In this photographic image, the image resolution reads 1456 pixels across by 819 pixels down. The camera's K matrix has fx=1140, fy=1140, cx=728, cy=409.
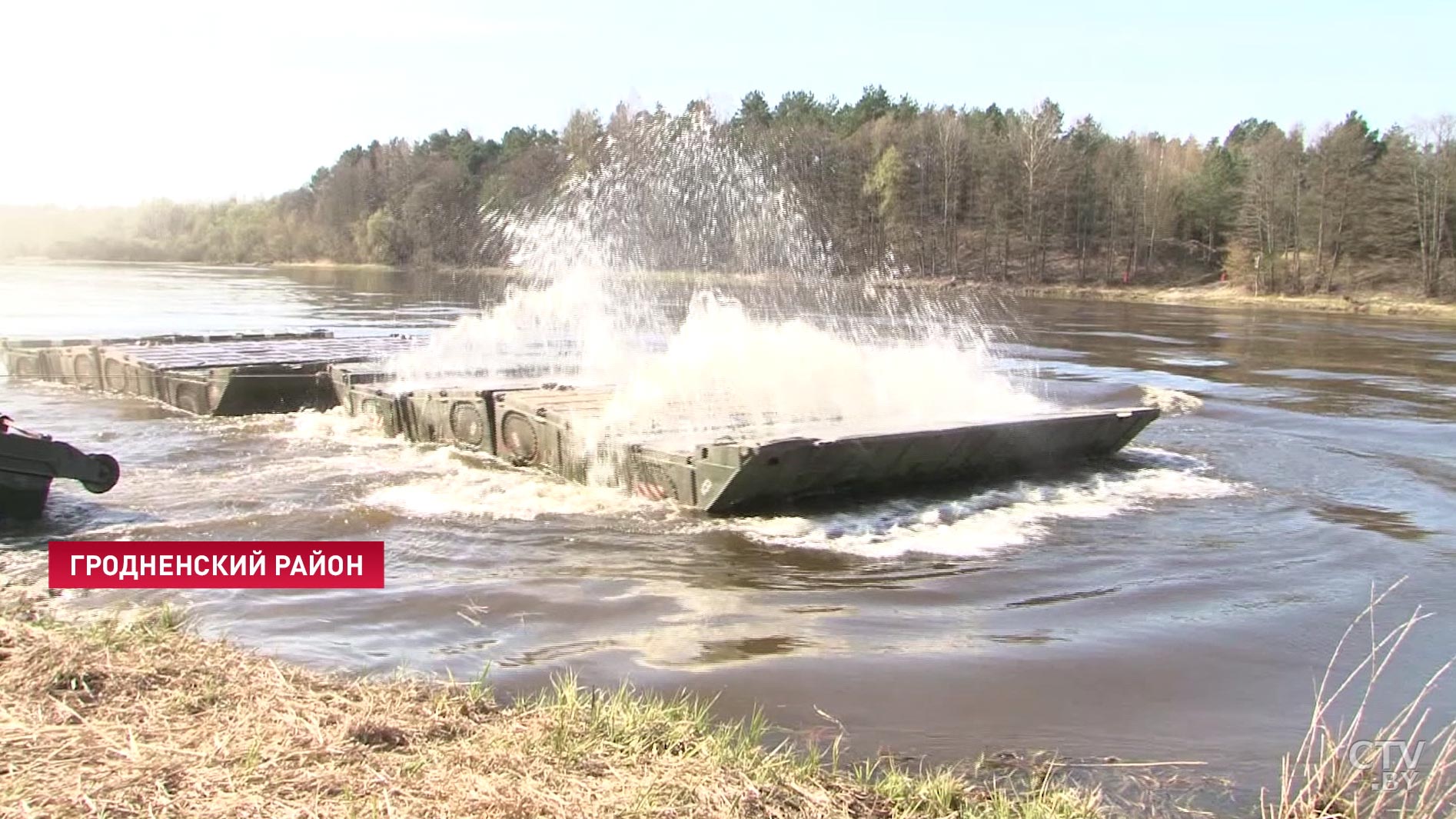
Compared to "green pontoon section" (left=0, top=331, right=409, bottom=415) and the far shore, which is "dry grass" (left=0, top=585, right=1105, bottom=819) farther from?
the far shore

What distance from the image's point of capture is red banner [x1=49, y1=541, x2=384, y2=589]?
8.10 m

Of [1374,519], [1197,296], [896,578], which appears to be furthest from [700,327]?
[1197,296]

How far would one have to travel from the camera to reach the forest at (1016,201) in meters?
62.9

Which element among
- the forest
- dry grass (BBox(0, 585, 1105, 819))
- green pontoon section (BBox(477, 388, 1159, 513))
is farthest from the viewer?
the forest

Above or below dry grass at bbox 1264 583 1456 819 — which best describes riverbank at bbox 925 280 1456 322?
above

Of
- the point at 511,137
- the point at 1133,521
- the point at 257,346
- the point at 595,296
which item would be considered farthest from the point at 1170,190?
the point at 1133,521

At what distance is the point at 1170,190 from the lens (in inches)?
3103

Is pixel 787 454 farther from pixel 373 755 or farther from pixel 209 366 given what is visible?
pixel 209 366

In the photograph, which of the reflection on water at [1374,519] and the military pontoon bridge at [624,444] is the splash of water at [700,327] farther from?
the reflection on water at [1374,519]

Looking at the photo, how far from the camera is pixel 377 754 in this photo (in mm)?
4184

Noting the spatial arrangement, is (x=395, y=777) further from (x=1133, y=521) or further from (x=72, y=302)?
(x=72, y=302)

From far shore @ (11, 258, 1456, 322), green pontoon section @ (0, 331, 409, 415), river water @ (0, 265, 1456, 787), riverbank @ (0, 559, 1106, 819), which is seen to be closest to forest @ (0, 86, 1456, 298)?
far shore @ (11, 258, 1456, 322)

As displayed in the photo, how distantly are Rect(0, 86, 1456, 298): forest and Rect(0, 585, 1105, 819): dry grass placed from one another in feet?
144

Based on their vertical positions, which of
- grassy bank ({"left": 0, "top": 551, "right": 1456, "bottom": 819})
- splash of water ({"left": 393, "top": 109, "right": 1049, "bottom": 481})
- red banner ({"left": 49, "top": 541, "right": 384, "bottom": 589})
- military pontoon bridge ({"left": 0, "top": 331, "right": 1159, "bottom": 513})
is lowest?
red banner ({"left": 49, "top": 541, "right": 384, "bottom": 589})
